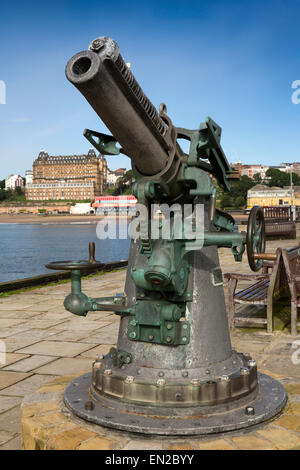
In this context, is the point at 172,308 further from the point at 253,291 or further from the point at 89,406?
the point at 253,291

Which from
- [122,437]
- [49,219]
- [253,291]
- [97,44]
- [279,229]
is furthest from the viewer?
[49,219]

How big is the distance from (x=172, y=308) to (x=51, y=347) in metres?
3.09

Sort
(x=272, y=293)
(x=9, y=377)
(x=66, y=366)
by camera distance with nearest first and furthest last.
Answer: (x=9, y=377) → (x=66, y=366) → (x=272, y=293)

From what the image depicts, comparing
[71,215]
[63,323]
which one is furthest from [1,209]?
[63,323]

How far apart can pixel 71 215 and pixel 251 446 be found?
141 meters

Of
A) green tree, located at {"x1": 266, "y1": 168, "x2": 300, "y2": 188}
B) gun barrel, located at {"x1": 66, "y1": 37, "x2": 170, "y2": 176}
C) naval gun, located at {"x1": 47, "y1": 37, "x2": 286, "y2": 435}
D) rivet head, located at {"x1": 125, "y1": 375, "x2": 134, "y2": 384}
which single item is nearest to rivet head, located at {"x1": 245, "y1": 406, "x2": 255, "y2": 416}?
naval gun, located at {"x1": 47, "y1": 37, "x2": 286, "y2": 435}

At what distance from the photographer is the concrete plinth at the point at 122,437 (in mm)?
2230

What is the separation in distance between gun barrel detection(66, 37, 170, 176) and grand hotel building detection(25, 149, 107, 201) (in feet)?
515

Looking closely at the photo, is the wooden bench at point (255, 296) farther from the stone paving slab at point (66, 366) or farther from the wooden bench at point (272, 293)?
the stone paving slab at point (66, 366)

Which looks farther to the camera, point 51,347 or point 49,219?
point 49,219

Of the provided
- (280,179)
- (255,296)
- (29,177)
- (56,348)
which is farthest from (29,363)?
(29,177)

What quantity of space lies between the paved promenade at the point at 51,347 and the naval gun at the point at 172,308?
1.47 feet

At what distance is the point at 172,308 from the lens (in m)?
2.52

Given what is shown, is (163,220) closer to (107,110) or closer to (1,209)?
(107,110)
